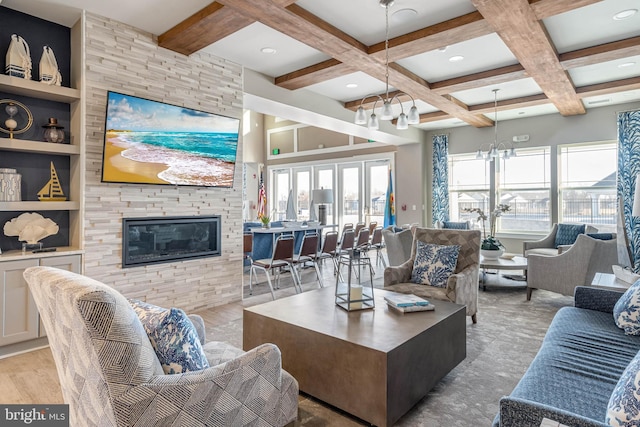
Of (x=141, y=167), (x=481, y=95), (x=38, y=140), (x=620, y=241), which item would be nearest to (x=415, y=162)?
(x=481, y=95)

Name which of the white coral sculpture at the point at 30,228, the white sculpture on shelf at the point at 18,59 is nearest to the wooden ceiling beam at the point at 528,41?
the white sculpture on shelf at the point at 18,59

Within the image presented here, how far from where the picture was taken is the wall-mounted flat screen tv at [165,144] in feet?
11.4

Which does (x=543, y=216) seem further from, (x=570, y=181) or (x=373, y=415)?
(x=373, y=415)

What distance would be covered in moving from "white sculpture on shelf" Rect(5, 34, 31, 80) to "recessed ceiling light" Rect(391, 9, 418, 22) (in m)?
3.19

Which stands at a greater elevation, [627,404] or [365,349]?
[627,404]

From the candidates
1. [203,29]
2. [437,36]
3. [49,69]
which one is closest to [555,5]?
[437,36]

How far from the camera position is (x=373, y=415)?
6.34 ft

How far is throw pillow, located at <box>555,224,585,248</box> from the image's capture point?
609 cm

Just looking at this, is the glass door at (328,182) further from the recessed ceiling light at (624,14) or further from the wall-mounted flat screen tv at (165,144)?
the recessed ceiling light at (624,14)

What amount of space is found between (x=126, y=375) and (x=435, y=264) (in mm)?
2911

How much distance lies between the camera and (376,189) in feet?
31.0

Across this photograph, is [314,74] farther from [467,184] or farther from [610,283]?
[467,184]

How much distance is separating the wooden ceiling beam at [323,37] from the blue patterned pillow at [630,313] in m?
3.09

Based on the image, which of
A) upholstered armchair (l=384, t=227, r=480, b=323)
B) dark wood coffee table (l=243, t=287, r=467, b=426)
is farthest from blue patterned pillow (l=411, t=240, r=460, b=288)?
dark wood coffee table (l=243, t=287, r=467, b=426)
